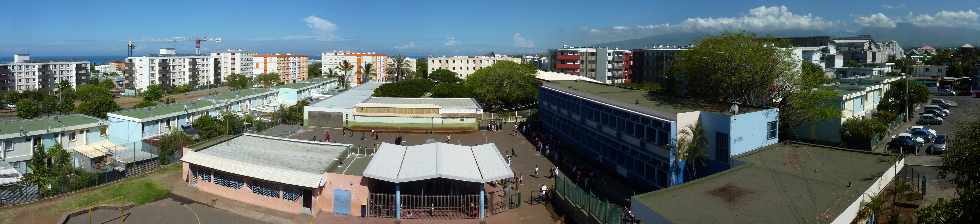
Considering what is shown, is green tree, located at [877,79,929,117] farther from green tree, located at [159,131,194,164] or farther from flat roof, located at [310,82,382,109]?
green tree, located at [159,131,194,164]

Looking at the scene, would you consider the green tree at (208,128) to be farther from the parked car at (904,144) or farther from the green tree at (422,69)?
the green tree at (422,69)

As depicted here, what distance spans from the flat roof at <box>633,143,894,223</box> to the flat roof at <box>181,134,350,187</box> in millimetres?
12176

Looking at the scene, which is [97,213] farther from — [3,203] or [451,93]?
[451,93]

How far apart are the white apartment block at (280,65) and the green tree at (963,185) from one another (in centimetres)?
12164

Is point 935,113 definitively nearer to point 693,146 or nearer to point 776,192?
point 693,146

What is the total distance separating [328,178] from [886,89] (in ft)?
152

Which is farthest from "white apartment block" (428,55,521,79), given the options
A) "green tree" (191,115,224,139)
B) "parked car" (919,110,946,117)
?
"parked car" (919,110,946,117)

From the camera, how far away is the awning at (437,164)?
20766mm

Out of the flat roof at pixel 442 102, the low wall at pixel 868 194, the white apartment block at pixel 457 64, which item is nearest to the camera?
the low wall at pixel 868 194

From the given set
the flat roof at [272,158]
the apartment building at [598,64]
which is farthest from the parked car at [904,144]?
the apartment building at [598,64]

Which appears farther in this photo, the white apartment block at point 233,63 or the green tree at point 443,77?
the white apartment block at point 233,63

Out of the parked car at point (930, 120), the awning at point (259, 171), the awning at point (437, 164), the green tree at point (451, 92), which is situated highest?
the green tree at point (451, 92)

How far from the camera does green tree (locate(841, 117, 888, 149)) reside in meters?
30.8

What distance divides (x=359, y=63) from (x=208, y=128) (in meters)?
85.5
